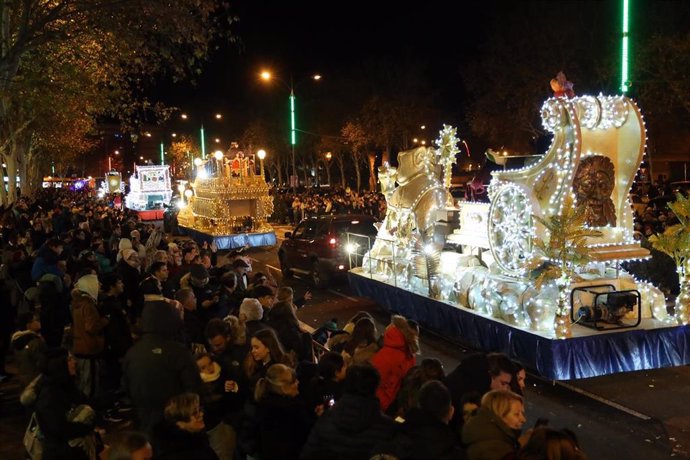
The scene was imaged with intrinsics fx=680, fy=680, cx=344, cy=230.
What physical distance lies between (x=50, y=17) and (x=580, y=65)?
27108mm

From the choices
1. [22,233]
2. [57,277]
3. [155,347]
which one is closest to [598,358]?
[155,347]

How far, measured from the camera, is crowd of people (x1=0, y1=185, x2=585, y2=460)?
3893mm

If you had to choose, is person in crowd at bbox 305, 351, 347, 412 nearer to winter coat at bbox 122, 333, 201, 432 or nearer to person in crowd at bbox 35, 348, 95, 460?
winter coat at bbox 122, 333, 201, 432

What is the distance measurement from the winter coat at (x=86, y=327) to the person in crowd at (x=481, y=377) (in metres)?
4.24

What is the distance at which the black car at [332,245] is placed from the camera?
52.5ft

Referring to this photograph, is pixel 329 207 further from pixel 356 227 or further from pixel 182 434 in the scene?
pixel 182 434

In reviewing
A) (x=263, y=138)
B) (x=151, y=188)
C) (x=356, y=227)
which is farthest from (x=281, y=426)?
(x=263, y=138)

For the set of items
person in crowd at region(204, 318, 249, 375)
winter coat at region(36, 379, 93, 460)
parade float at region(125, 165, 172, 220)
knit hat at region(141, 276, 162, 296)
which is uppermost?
parade float at region(125, 165, 172, 220)

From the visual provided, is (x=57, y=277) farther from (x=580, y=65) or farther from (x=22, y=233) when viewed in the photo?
(x=580, y=65)

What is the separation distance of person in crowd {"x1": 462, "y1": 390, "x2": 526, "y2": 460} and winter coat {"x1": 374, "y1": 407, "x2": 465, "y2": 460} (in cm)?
11

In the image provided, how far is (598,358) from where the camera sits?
341 inches

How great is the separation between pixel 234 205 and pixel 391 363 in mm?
20237

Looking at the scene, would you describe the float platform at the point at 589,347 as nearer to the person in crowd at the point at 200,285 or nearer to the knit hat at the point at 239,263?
the knit hat at the point at 239,263

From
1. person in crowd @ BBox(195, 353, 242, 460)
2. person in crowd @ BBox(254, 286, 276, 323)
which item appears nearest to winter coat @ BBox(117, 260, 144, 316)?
person in crowd @ BBox(254, 286, 276, 323)
